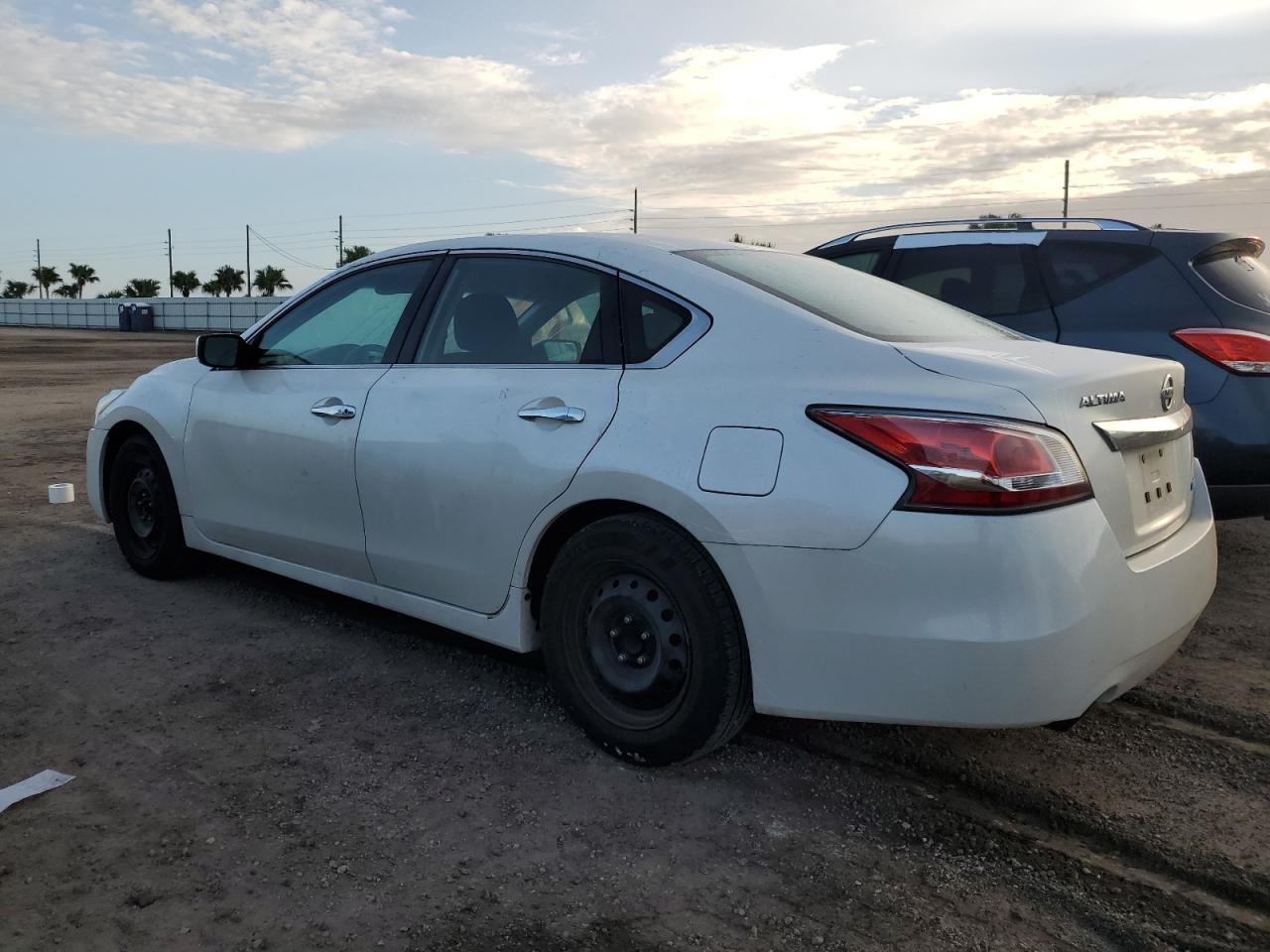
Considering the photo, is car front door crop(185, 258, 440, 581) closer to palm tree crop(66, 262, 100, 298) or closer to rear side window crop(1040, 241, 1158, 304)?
rear side window crop(1040, 241, 1158, 304)

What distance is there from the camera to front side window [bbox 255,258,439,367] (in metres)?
3.93

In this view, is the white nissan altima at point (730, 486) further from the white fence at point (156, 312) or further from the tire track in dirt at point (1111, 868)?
the white fence at point (156, 312)

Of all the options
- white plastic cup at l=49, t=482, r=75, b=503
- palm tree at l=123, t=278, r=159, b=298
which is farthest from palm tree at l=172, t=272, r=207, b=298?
white plastic cup at l=49, t=482, r=75, b=503

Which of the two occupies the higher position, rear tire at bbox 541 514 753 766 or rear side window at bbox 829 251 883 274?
rear side window at bbox 829 251 883 274

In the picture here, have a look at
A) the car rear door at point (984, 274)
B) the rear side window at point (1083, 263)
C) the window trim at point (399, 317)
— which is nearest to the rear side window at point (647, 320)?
the window trim at point (399, 317)

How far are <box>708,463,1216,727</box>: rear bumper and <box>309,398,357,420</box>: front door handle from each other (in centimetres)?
167

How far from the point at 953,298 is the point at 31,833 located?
4783mm

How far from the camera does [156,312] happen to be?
59344 mm

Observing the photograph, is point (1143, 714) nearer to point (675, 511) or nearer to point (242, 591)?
point (675, 511)

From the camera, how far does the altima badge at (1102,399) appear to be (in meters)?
2.64

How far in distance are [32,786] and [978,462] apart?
271 centimetres

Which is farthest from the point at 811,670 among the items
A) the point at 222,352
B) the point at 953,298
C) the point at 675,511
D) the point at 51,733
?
the point at 953,298

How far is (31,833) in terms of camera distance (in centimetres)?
273

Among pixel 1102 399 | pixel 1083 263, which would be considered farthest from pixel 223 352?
pixel 1083 263
